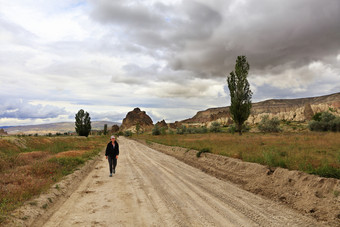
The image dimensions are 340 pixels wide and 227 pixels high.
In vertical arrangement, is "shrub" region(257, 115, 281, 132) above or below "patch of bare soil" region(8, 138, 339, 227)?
above

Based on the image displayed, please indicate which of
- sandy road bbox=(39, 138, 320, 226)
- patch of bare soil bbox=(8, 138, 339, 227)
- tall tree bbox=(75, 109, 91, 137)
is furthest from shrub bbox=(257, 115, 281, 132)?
tall tree bbox=(75, 109, 91, 137)

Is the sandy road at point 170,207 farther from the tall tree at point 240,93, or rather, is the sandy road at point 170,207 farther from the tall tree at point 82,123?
the tall tree at point 82,123

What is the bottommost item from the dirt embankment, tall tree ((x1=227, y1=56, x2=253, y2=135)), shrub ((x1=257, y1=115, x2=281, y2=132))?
the dirt embankment

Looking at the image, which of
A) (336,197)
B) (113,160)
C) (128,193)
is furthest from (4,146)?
(336,197)

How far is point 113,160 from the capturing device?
11.6 metres

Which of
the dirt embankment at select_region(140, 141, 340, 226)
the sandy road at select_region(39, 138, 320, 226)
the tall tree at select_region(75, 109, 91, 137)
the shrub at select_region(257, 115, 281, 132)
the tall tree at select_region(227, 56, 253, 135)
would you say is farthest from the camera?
the tall tree at select_region(75, 109, 91, 137)

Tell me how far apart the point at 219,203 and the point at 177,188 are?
2.23 metres

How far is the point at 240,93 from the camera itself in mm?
39656

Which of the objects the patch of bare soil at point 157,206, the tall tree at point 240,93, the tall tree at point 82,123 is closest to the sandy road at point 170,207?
the patch of bare soil at point 157,206

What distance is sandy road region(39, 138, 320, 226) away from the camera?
510 centimetres

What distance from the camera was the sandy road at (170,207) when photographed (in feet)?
16.7

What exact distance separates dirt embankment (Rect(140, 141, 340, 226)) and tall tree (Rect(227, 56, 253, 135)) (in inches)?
1153

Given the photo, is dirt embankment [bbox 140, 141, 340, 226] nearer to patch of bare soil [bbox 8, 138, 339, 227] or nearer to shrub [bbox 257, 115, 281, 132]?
patch of bare soil [bbox 8, 138, 339, 227]

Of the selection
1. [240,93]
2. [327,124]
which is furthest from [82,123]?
[327,124]
